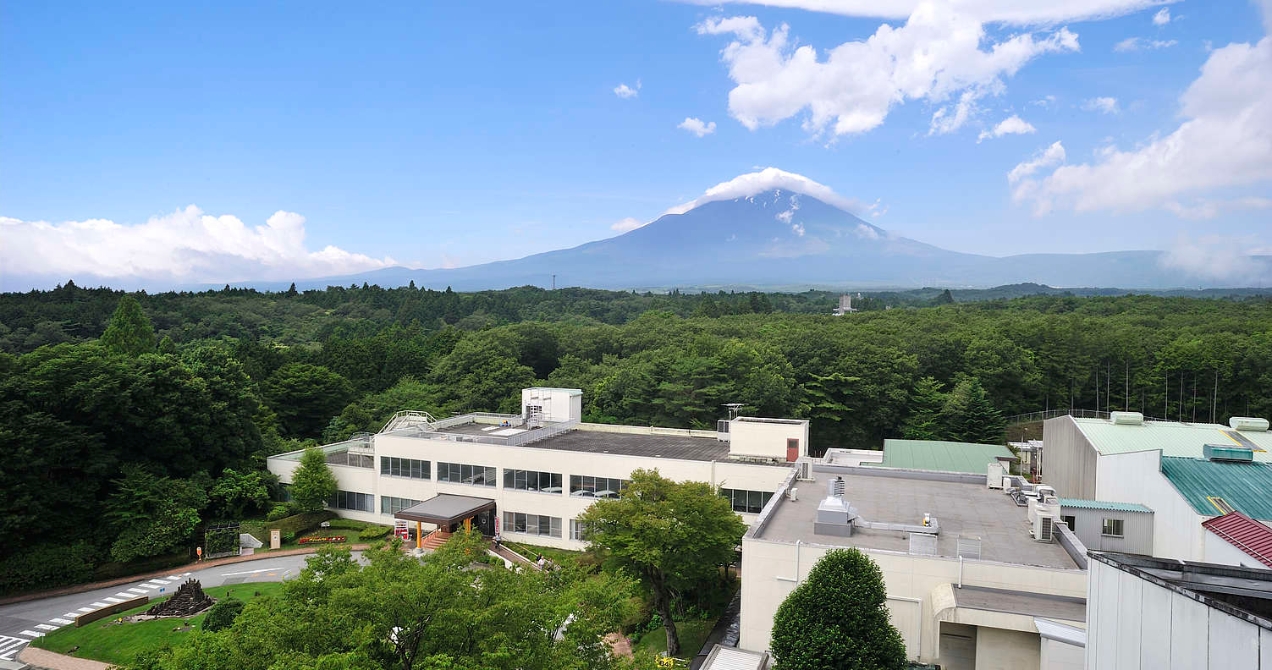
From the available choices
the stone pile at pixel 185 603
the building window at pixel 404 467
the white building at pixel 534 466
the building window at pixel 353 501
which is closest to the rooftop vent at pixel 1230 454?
the white building at pixel 534 466

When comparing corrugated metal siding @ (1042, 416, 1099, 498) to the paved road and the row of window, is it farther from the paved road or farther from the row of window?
the paved road

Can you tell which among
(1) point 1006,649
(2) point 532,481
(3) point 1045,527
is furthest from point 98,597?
(3) point 1045,527

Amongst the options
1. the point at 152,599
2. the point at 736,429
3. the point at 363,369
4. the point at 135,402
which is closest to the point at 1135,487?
the point at 736,429

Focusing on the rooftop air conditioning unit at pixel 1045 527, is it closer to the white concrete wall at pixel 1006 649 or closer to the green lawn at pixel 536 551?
the white concrete wall at pixel 1006 649

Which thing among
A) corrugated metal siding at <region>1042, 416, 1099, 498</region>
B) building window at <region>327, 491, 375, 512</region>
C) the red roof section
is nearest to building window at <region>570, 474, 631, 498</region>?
building window at <region>327, 491, 375, 512</region>

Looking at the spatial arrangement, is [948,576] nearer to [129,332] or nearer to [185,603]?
[185,603]

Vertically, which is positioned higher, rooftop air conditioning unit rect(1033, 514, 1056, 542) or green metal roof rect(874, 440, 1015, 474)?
rooftop air conditioning unit rect(1033, 514, 1056, 542)
